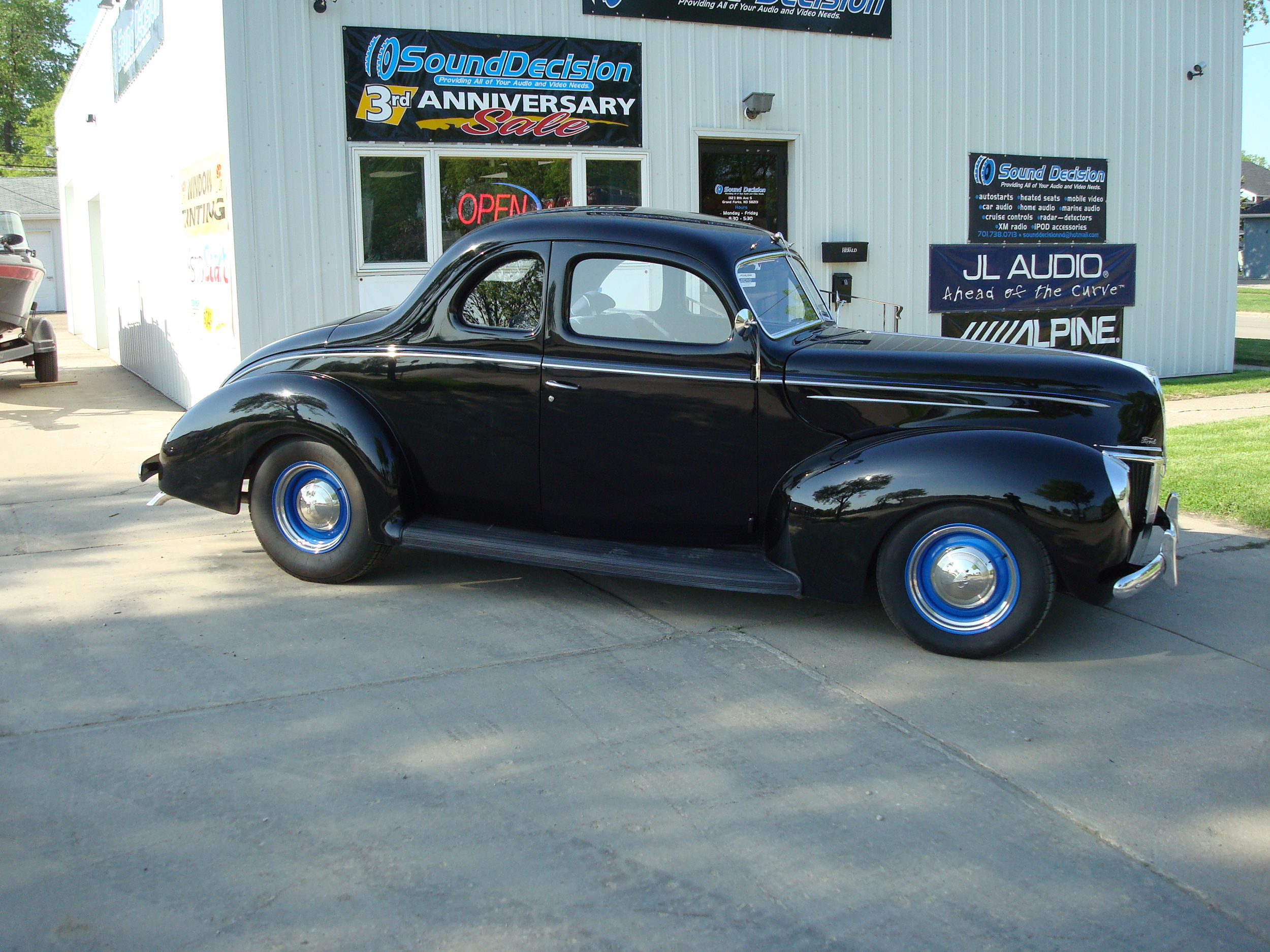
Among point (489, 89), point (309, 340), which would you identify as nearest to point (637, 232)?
point (309, 340)

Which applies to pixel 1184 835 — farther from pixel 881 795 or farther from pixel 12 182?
pixel 12 182

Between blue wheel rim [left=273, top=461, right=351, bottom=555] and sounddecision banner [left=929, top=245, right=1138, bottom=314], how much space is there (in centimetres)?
838

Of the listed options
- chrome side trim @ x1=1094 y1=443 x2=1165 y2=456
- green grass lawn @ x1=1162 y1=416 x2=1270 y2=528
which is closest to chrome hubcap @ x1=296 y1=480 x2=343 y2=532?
chrome side trim @ x1=1094 y1=443 x2=1165 y2=456

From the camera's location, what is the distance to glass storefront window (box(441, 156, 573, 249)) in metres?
10.2

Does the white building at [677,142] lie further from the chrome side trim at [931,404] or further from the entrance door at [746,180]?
the chrome side trim at [931,404]

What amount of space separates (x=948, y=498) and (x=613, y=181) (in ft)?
23.2

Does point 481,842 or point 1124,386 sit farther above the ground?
point 1124,386

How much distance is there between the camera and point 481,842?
3.21 m

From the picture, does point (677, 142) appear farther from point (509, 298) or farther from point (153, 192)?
point (153, 192)

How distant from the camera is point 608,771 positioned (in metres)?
3.64

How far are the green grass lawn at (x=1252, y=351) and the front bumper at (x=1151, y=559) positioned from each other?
1202 cm

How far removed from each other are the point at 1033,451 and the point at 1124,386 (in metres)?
0.59

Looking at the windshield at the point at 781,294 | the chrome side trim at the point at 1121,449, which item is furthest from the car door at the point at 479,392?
the chrome side trim at the point at 1121,449

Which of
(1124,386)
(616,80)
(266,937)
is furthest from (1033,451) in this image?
(616,80)
